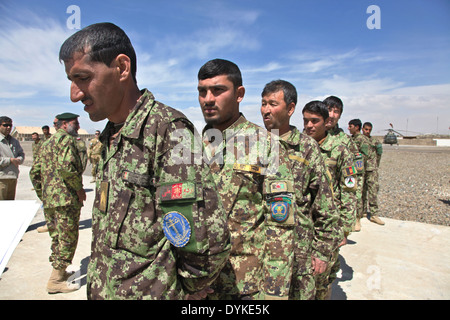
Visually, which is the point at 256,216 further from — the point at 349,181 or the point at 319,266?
the point at 349,181

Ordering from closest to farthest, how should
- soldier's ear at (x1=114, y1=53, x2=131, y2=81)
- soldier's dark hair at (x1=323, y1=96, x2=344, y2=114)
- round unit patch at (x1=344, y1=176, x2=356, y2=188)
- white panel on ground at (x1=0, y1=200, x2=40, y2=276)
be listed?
soldier's ear at (x1=114, y1=53, x2=131, y2=81) < white panel on ground at (x1=0, y1=200, x2=40, y2=276) < round unit patch at (x1=344, y1=176, x2=356, y2=188) < soldier's dark hair at (x1=323, y1=96, x2=344, y2=114)

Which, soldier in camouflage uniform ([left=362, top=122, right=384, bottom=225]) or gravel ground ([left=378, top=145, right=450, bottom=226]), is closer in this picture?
soldier in camouflage uniform ([left=362, top=122, right=384, bottom=225])

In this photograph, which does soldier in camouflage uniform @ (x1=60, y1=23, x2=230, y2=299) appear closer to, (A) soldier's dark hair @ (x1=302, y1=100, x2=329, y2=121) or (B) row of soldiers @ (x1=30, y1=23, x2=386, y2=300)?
(B) row of soldiers @ (x1=30, y1=23, x2=386, y2=300)

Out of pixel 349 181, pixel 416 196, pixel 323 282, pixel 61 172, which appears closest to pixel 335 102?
pixel 349 181

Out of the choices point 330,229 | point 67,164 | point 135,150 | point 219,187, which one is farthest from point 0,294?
point 330,229

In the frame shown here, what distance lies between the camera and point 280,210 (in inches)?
72.4

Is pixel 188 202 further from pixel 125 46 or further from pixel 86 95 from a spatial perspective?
pixel 125 46

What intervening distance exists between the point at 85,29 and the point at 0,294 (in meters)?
3.84

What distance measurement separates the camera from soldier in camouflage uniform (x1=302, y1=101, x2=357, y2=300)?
3.15 metres

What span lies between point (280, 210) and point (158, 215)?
0.92 m

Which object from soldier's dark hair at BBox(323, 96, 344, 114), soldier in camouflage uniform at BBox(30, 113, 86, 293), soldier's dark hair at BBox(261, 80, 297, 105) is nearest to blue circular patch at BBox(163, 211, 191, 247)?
soldier's dark hair at BBox(261, 80, 297, 105)

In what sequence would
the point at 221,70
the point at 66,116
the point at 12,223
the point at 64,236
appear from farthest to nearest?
the point at 66,116 → the point at 64,236 → the point at 221,70 → the point at 12,223

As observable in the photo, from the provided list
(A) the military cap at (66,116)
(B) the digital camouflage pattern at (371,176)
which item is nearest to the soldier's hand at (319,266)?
(A) the military cap at (66,116)

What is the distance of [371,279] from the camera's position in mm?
4016
